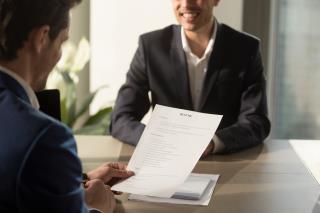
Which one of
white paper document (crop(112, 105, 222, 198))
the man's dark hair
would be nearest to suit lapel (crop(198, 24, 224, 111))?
white paper document (crop(112, 105, 222, 198))

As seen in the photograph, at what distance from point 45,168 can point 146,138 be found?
0.72 m

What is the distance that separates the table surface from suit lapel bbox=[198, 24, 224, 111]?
308 millimetres

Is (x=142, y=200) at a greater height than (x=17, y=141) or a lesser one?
lesser

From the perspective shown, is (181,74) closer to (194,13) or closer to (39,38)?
(194,13)

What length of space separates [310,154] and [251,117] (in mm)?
281

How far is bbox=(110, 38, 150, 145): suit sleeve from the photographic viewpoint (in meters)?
2.06

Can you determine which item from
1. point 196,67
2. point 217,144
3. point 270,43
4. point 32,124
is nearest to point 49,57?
point 32,124

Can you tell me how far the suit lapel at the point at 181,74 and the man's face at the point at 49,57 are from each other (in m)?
1.17

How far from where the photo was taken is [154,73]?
2.33m

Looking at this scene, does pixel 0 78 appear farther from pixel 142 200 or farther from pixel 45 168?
pixel 142 200

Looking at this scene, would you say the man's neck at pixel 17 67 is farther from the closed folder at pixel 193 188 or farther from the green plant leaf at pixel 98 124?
the green plant leaf at pixel 98 124

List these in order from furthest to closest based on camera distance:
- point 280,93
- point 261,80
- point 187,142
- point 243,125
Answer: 1. point 280,93
2. point 261,80
3. point 243,125
4. point 187,142

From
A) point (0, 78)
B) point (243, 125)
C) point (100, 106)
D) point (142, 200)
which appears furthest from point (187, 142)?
point (100, 106)

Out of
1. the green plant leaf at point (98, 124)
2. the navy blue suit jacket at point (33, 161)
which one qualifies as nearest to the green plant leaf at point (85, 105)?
the green plant leaf at point (98, 124)
